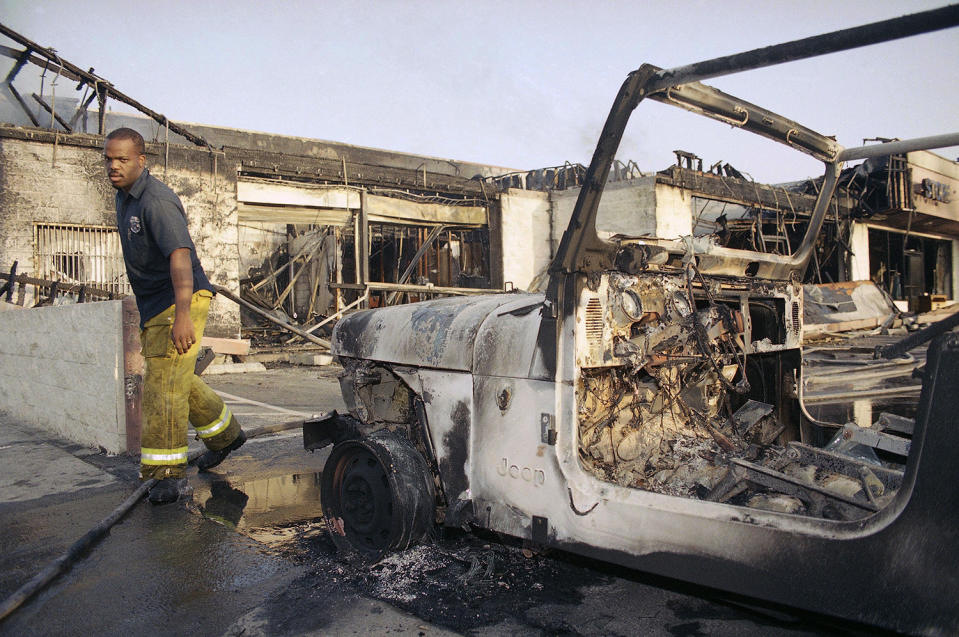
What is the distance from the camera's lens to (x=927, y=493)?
1606 millimetres

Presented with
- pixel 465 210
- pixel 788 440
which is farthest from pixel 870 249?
pixel 788 440

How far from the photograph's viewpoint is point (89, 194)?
10.8m

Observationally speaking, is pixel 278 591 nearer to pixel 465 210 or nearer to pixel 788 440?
pixel 788 440

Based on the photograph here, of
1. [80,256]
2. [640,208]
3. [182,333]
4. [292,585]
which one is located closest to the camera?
[292,585]

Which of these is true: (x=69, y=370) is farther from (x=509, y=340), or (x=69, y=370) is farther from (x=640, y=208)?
(x=640, y=208)

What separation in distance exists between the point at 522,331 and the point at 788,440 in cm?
189

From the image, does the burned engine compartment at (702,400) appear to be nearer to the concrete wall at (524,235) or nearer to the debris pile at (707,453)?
the debris pile at (707,453)

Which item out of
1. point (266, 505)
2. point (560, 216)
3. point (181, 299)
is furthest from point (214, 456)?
point (560, 216)

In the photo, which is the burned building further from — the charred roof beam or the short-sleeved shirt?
the short-sleeved shirt

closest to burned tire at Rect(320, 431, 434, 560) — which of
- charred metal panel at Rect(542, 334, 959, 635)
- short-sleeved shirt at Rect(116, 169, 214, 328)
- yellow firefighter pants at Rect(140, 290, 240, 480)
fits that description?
charred metal panel at Rect(542, 334, 959, 635)

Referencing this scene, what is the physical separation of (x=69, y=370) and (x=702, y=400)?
494cm

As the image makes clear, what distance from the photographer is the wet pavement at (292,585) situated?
7.63 feet

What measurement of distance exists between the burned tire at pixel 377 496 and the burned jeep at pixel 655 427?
1 centimetres

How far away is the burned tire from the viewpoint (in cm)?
278
